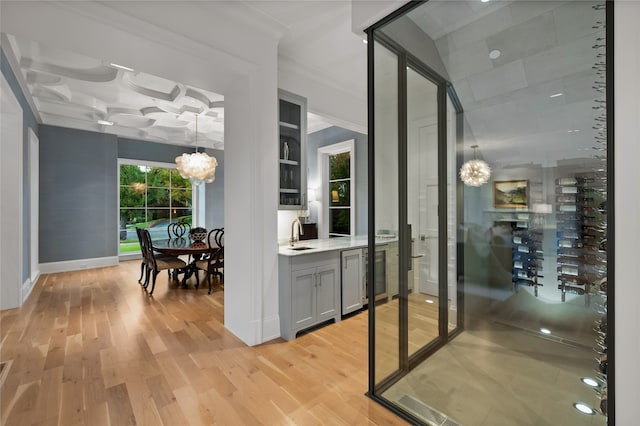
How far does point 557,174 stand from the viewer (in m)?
1.24

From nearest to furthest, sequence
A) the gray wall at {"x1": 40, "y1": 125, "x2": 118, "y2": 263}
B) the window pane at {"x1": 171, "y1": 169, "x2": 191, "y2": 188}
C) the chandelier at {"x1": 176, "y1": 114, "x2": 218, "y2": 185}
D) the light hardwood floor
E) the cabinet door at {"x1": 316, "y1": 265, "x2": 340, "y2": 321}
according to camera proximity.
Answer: the light hardwood floor < the cabinet door at {"x1": 316, "y1": 265, "x2": 340, "y2": 321} < the chandelier at {"x1": 176, "y1": 114, "x2": 218, "y2": 185} < the gray wall at {"x1": 40, "y1": 125, "x2": 118, "y2": 263} < the window pane at {"x1": 171, "y1": 169, "x2": 191, "y2": 188}

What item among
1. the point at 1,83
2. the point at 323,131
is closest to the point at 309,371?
the point at 1,83

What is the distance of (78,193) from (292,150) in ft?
17.5

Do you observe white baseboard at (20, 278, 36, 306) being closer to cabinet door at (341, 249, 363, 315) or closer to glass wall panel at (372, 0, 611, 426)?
cabinet door at (341, 249, 363, 315)

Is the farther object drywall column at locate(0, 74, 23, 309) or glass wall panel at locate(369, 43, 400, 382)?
drywall column at locate(0, 74, 23, 309)

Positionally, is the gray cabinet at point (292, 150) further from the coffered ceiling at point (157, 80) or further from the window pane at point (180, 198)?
the window pane at point (180, 198)

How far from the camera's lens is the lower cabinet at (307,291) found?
9.09 feet

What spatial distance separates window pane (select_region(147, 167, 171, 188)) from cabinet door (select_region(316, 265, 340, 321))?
238 inches

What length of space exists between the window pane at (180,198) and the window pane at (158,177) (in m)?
0.27

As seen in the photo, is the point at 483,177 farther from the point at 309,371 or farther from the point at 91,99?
the point at 91,99

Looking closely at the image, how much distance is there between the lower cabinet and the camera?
277 centimetres

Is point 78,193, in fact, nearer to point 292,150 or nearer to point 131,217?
point 131,217

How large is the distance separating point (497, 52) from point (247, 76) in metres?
1.99

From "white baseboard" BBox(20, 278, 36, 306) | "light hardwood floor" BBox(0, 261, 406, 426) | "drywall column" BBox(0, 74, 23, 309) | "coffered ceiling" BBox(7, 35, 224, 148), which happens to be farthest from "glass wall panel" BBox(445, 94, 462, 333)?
"white baseboard" BBox(20, 278, 36, 306)
